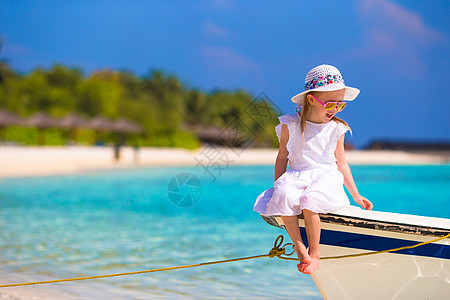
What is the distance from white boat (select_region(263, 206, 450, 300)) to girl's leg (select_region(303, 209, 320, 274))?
0.09 meters

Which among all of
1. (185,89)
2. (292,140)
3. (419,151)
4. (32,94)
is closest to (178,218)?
(292,140)

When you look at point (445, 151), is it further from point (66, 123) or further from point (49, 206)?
point (49, 206)

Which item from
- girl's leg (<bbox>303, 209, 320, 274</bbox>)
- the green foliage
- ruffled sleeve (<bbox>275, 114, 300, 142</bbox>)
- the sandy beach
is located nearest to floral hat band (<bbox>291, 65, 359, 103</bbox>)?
ruffled sleeve (<bbox>275, 114, 300, 142</bbox>)

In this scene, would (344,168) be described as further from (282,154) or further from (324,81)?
(324,81)

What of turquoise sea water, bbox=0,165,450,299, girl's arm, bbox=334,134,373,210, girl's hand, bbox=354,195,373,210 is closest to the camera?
girl's arm, bbox=334,134,373,210

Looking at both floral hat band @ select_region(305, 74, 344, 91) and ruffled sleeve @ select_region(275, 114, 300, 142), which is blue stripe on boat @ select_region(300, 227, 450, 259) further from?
floral hat band @ select_region(305, 74, 344, 91)

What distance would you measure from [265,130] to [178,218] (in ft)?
152

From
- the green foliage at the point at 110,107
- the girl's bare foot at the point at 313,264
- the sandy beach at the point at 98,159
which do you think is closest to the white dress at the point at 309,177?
the girl's bare foot at the point at 313,264

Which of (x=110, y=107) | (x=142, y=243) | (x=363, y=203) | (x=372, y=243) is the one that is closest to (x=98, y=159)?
(x=142, y=243)

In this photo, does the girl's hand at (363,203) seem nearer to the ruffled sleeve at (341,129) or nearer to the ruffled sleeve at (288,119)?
the ruffled sleeve at (341,129)

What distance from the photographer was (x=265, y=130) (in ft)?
184

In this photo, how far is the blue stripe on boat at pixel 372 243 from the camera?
252 cm

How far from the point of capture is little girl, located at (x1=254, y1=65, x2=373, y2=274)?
2404mm

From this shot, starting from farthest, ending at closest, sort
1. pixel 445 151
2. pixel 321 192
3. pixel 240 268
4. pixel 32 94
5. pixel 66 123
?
pixel 445 151, pixel 32 94, pixel 66 123, pixel 240 268, pixel 321 192
